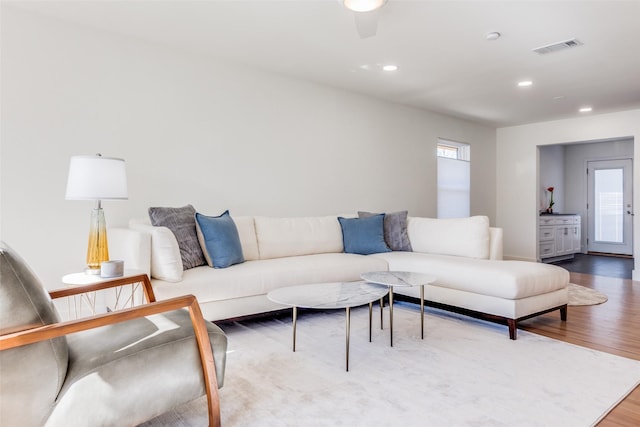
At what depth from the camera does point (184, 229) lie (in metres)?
3.16

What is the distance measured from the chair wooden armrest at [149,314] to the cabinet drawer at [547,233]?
7.11 metres

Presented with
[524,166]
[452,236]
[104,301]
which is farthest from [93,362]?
[524,166]

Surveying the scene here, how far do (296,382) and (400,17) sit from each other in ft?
8.90

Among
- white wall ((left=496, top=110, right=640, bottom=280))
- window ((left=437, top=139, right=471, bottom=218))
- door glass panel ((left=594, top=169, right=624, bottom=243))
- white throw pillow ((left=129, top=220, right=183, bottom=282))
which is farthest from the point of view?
door glass panel ((left=594, top=169, right=624, bottom=243))

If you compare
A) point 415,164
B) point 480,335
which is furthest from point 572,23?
point 415,164

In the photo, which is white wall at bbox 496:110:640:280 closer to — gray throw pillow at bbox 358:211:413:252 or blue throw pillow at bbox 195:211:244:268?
gray throw pillow at bbox 358:211:413:252

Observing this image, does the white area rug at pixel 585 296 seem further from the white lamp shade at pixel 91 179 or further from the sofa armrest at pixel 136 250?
the white lamp shade at pixel 91 179

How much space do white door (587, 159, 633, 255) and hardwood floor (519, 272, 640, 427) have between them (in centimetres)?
455

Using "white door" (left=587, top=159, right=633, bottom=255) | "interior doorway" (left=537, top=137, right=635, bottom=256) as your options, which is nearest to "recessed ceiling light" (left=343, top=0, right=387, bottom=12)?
"interior doorway" (left=537, top=137, right=635, bottom=256)

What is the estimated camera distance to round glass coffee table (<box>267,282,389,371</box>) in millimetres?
2246

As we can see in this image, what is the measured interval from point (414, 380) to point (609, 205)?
27.1ft

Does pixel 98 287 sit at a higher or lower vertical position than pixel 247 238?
lower

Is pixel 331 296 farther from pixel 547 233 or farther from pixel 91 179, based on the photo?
pixel 547 233

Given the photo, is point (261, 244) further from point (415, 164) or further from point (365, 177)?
point (415, 164)
